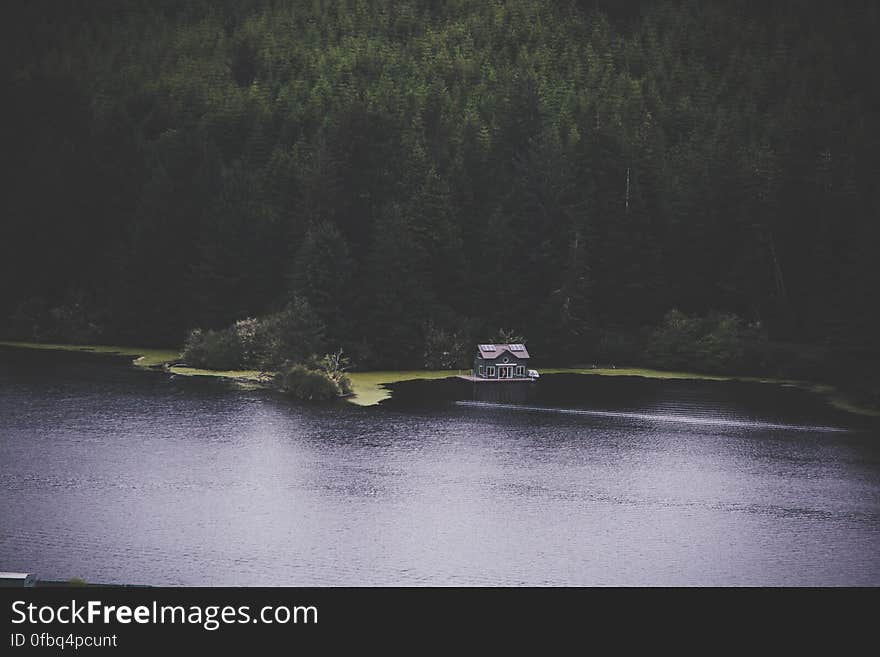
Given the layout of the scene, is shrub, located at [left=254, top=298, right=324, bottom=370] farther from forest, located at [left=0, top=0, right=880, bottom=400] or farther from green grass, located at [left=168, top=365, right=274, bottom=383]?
green grass, located at [left=168, top=365, right=274, bottom=383]

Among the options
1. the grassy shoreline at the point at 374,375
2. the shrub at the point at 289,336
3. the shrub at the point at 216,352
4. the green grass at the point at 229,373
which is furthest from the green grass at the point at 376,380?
the shrub at the point at 216,352

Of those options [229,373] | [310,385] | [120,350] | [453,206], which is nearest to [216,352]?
[229,373]

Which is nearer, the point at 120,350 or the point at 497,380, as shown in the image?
the point at 497,380

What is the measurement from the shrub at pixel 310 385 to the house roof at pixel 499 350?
1041 centimetres

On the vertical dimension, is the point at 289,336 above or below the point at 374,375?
above

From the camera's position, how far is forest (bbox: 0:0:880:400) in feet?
230

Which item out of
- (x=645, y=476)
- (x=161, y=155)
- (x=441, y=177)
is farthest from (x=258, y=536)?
(x=161, y=155)

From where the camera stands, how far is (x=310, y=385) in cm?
5672

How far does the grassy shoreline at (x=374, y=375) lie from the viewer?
191ft

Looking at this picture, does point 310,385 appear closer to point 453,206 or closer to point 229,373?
point 229,373

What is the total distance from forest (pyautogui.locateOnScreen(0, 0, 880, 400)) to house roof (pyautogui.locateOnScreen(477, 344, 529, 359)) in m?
3.51

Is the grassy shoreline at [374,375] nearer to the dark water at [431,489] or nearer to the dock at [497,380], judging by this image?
the dock at [497,380]

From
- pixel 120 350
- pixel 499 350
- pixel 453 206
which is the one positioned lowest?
pixel 120 350

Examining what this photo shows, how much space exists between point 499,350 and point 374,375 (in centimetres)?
681
